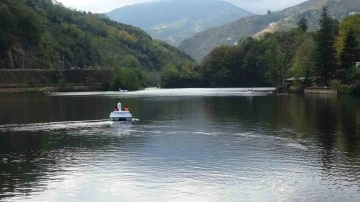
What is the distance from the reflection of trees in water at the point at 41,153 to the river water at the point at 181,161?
0.05 meters

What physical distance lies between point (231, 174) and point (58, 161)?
1051cm

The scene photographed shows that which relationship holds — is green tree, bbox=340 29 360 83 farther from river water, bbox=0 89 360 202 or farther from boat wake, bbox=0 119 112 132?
boat wake, bbox=0 119 112 132

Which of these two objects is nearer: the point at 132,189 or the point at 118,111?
the point at 132,189

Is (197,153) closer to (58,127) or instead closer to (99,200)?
(99,200)

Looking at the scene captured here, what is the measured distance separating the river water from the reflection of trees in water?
5cm

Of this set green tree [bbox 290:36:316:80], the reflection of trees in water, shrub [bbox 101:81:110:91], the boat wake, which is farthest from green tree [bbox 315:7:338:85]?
shrub [bbox 101:81:110:91]

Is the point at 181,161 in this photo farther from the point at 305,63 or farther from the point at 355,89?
the point at 305,63

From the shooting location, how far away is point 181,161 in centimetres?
2902

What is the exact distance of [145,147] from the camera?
3453cm

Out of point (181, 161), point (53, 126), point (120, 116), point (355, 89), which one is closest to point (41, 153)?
point (181, 161)

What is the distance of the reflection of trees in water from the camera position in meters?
24.1

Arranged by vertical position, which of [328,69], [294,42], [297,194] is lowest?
[297,194]

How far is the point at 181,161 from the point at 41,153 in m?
9.58

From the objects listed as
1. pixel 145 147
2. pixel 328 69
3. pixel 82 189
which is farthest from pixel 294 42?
pixel 82 189
